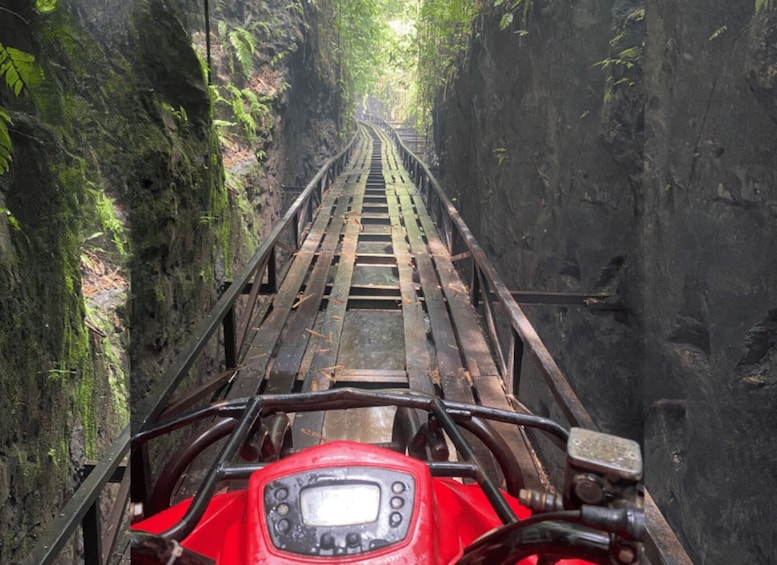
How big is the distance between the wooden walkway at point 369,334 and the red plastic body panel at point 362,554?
5.57 feet

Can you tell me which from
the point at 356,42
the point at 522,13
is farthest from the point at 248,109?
the point at 356,42

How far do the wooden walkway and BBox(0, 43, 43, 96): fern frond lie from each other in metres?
2.56

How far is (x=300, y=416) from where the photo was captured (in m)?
4.07

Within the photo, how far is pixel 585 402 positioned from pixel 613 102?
3740 millimetres

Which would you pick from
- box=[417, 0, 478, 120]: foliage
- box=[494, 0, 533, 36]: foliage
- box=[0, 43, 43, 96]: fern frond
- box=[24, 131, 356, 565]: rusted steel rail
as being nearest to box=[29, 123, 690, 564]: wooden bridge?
box=[24, 131, 356, 565]: rusted steel rail

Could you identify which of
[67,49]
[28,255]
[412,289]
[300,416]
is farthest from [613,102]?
[28,255]

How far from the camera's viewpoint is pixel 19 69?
6.94 feet

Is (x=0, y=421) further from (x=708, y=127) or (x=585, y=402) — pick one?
(x=585, y=402)

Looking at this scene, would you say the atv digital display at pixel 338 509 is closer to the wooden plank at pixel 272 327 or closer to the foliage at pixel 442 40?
the wooden plank at pixel 272 327

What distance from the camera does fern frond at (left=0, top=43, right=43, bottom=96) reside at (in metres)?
2.04

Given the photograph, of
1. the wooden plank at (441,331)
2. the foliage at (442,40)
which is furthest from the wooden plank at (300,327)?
the foliage at (442,40)

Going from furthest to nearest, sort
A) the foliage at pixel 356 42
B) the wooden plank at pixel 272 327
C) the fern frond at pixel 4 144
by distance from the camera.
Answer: the foliage at pixel 356 42 < the wooden plank at pixel 272 327 < the fern frond at pixel 4 144

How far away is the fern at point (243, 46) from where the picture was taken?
9686mm

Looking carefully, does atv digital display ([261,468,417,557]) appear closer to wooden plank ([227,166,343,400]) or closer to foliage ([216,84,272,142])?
wooden plank ([227,166,343,400])
